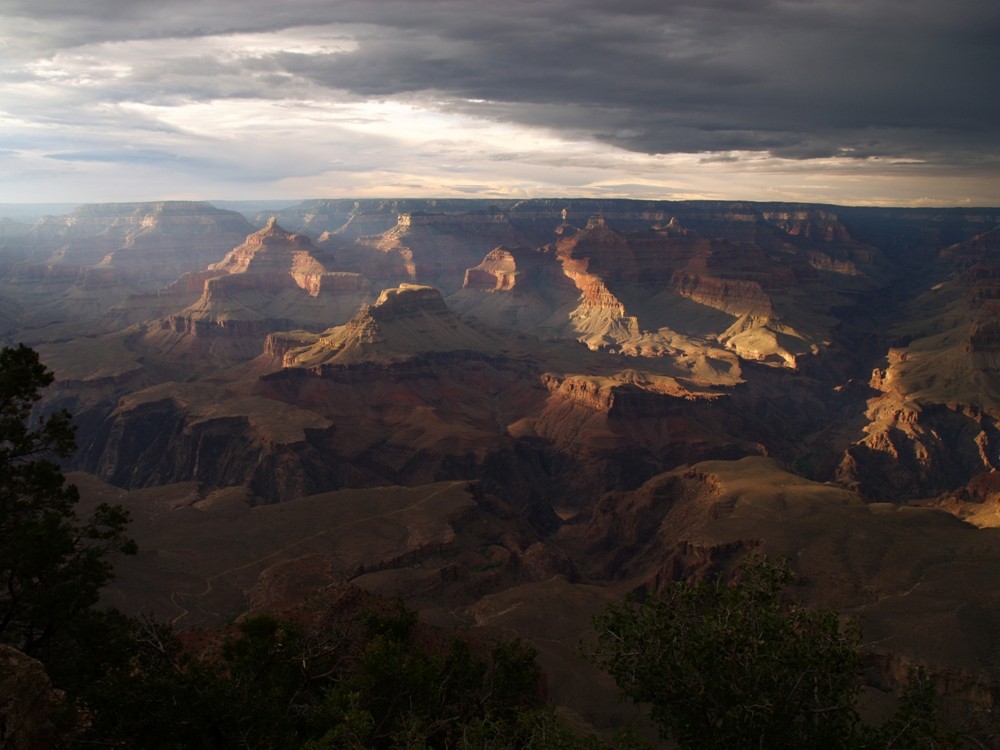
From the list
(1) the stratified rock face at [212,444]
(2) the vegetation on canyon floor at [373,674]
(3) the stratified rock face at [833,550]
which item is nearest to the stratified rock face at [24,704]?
(2) the vegetation on canyon floor at [373,674]

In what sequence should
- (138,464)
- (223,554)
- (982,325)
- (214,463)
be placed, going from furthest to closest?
(982,325) → (138,464) → (214,463) → (223,554)

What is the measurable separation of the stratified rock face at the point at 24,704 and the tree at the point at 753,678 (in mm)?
15357

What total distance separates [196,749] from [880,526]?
217ft

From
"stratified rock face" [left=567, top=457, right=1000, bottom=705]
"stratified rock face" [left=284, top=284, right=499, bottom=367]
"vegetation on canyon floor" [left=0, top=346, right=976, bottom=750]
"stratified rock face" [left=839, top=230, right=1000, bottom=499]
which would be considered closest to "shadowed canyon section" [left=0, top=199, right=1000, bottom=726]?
"stratified rock face" [left=567, top=457, right=1000, bottom=705]

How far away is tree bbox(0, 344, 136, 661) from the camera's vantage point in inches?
997

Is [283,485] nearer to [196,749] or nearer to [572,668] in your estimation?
A: [572,668]

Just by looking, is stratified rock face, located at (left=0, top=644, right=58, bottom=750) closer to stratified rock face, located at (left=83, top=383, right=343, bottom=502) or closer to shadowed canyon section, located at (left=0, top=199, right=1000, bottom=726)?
shadowed canyon section, located at (left=0, top=199, right=1000, bottom=726)

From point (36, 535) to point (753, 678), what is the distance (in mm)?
22680

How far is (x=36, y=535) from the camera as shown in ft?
81.9

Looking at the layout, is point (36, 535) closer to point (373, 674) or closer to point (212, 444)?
point (373, 674)

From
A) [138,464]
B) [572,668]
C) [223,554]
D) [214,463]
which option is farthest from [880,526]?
[138,464]

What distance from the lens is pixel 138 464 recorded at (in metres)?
→ 126

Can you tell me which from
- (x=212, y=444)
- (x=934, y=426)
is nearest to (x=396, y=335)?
(x=212, y=444)

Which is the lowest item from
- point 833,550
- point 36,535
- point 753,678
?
point 833,550
